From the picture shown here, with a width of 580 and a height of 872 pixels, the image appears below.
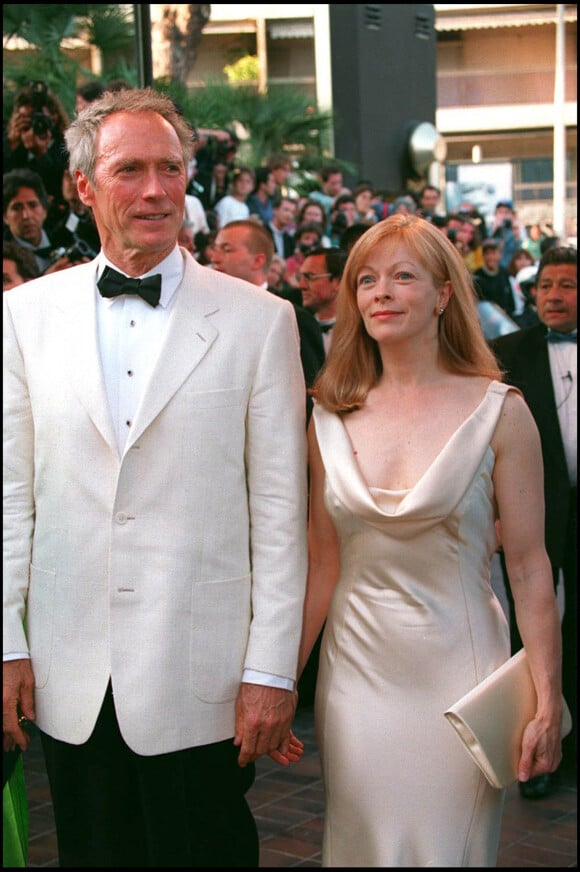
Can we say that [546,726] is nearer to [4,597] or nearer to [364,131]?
[4,597]

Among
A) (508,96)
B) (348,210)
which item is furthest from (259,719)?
(508,96)

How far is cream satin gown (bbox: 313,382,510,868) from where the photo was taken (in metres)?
3.07

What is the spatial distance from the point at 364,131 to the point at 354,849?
17.3 metres

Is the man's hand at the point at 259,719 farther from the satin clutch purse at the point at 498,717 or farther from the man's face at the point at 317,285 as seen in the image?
the man's face at the point at 317,285

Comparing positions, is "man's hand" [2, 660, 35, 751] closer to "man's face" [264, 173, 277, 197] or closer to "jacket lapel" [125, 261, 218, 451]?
"jacket lapel" [125, 261, 218, 451]

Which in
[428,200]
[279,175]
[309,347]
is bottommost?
[309,347]

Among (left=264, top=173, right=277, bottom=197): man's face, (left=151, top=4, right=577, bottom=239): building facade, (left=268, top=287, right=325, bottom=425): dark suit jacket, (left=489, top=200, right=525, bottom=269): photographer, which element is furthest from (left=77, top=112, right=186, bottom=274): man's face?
(left=151, top=4, right=577, bottom=239): building facade

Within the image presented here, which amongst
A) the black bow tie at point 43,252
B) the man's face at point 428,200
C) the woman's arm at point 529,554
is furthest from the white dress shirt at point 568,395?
the man's face at point 428,200

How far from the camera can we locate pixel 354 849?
3119mm

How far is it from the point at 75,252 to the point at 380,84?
13458mm

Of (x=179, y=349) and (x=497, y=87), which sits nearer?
(x=179, y=349)

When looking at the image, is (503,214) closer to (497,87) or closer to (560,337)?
(560,337)

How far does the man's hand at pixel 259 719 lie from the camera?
115 inches

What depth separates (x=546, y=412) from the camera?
214 inches
